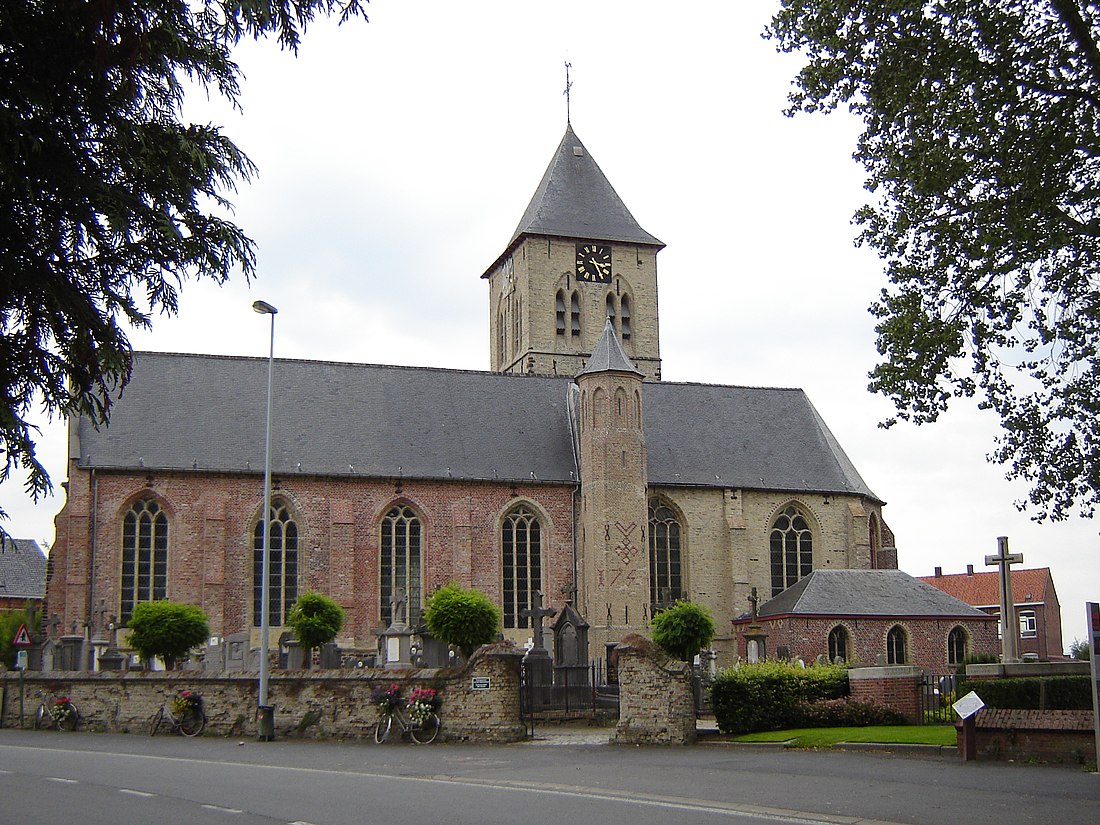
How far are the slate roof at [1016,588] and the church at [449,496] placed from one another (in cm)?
3498

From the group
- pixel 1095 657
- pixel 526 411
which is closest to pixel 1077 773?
pixel 1095 657

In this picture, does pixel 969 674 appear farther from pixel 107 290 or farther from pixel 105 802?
pixel 107 290

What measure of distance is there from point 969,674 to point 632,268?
37.3 metres

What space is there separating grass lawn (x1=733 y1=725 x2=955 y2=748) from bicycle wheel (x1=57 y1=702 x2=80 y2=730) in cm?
1418

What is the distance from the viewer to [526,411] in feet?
145

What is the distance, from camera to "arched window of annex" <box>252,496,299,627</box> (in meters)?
37.9

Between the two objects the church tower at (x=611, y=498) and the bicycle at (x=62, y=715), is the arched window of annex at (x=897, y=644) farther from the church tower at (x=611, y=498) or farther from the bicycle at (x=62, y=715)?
the bicycle at (x=62, y=715)

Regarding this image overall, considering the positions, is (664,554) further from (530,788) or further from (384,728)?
(530,788)

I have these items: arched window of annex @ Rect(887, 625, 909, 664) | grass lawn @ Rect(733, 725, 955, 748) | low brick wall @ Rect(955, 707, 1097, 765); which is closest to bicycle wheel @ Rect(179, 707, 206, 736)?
grass lawn @ Rect(733, 725, 955, 748)

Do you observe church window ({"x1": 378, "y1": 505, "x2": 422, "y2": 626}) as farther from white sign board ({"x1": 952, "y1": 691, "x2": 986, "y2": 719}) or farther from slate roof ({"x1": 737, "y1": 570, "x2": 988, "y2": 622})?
white sign board ({"x1": 952, "y1": 691, "x2": 986, "y2": 719})

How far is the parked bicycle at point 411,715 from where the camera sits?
72.6 feet

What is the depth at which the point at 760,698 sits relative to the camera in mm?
22688

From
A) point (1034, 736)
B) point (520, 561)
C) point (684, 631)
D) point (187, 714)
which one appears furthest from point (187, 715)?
point (520, 561)

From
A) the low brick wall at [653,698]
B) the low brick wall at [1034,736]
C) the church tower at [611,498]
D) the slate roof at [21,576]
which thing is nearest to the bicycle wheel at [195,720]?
the low brick wall at [653,698]
